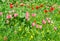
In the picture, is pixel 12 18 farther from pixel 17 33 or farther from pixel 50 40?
pixel 50 40

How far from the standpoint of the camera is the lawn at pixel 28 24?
17.5 feet

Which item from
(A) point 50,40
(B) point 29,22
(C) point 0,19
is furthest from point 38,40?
(C) point 0,19

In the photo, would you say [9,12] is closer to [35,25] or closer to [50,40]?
[35,25]

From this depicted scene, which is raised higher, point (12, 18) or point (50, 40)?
point (12, 18)

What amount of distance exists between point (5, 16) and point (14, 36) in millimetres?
765

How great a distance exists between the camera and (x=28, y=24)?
5695 mm

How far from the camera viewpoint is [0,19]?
18.8ft

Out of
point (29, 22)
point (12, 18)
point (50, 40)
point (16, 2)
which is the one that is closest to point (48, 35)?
point (50, 40)

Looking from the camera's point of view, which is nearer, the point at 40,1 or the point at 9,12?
the point at 9,12

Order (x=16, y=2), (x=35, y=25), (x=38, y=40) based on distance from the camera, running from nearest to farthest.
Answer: (x=38, y=40) < (x=35, y=25) < (x=16, y=2)

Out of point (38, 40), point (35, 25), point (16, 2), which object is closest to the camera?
point (38, 40)

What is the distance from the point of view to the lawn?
5.32m

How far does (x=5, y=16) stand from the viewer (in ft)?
19.1

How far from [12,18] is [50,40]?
1065 millimetres
